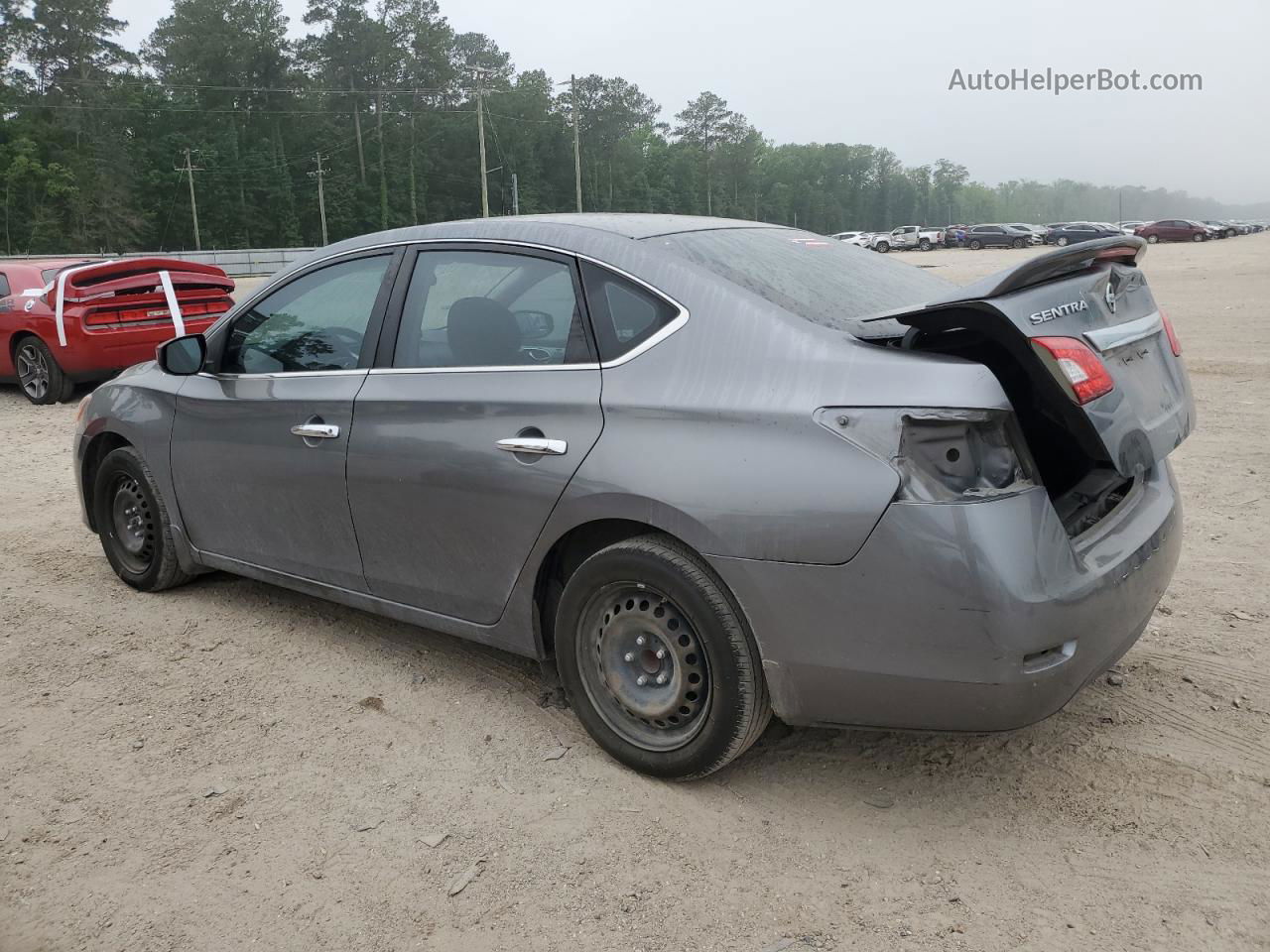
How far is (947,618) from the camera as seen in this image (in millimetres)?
2572

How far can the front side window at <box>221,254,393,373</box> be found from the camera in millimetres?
3898

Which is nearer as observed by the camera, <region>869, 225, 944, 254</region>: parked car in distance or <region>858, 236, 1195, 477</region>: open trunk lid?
<region>858, 236, 1195, 477</region>: open trunk lid

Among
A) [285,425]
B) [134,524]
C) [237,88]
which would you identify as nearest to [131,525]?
[134,524]

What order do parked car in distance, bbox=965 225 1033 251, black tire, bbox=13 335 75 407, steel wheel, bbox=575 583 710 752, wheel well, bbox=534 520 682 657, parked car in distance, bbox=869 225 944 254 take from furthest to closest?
parked car in distance, bbox=869 225 944 254, parked car in distance, bbox=965 225 1033 251, black tire, bbox=13 335 75 407, wheel well, bbox=534 520 682 657, steel wheel, bbox=575 583 710 752

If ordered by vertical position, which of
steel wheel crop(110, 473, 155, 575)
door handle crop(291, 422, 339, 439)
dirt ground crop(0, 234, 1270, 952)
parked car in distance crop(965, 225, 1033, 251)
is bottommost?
dirt ground crop(0, 234, 1270, 952)

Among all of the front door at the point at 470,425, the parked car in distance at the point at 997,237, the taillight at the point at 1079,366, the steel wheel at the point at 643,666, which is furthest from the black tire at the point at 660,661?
the parked car in distance at the point at 997,237

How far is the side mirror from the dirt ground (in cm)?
109

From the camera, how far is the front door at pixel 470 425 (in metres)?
3.23

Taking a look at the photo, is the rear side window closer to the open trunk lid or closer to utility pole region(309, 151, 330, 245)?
the open trunk lid

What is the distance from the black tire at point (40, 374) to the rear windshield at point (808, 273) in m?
9.42

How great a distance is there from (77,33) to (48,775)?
300 ft

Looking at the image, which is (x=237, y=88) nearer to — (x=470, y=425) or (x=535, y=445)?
(x=470, y=425)

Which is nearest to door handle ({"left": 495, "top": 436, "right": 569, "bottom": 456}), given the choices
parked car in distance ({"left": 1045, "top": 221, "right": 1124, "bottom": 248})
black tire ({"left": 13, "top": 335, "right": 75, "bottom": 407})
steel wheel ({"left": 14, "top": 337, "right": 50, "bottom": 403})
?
black tire ({"left": 13, "top": 335, "right": 75, "bottom": 407})

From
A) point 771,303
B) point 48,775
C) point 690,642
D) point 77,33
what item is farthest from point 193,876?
point 77,33
